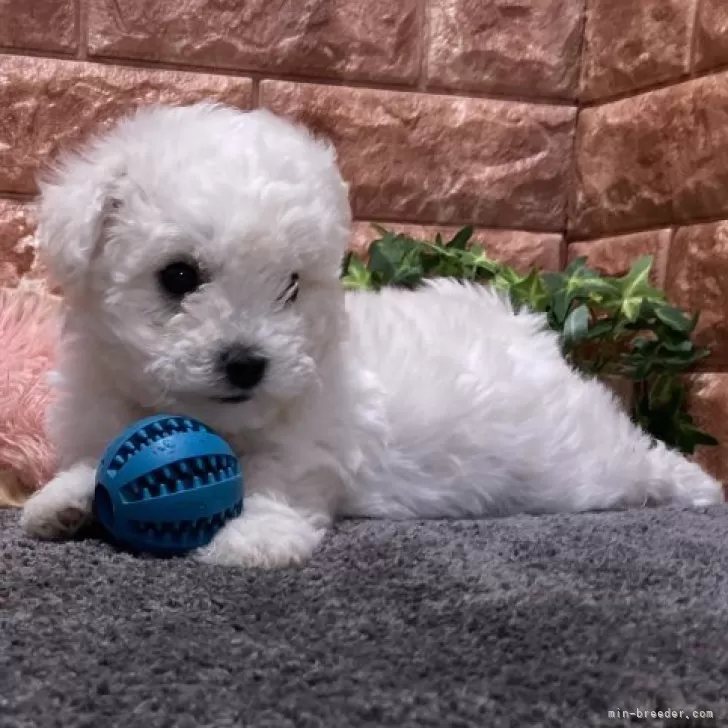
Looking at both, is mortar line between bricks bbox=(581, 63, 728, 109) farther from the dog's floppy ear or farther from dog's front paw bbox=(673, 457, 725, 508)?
the dog's floppy ear

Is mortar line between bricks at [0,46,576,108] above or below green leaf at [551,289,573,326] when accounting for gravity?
above

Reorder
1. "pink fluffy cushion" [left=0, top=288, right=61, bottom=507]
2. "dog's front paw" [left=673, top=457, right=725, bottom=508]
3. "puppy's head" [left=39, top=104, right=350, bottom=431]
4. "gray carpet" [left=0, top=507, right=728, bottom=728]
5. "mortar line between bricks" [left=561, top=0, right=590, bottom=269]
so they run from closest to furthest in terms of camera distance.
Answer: "gray carpet" [left=0, top=507, right=728, bottom=728] → "puppy's head" [left=39, top=104, right=350, bottom=431] → "pink fluffy cushion" [left=0, top=288, right=61, bottom=507] → "dog's front paw" [left=673, top=457, right=725, bottom=508] → "mortar line between bricks" [left=561, top=0, right=590, bottom=269]

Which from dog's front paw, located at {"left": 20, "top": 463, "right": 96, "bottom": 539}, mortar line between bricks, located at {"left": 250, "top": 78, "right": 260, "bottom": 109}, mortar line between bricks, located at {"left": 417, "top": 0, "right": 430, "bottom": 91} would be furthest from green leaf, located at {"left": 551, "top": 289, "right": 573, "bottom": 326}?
dog's front paw, located at {"left": 20, "top": 463, "right": 96, "bottom": 539}

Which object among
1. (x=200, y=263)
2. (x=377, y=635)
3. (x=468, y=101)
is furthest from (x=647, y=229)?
(x=377, y=635)

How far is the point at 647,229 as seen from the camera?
2275 millimetres

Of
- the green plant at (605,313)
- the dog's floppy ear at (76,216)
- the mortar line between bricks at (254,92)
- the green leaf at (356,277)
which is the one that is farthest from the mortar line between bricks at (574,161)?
the dog's floppy ear at (76,216)

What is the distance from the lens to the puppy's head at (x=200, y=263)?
4.23 ft

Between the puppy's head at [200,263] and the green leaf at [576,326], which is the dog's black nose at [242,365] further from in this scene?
the green leaf at [576,326]

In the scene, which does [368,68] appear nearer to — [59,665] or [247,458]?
[247,458]

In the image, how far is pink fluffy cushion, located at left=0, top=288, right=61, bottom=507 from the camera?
166cm

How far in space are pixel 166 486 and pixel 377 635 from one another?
344mm

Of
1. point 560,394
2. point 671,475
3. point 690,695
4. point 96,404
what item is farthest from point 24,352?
point 690,695

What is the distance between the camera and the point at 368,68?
2355 millimetres

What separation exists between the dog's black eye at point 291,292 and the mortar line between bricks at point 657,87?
1172mm
